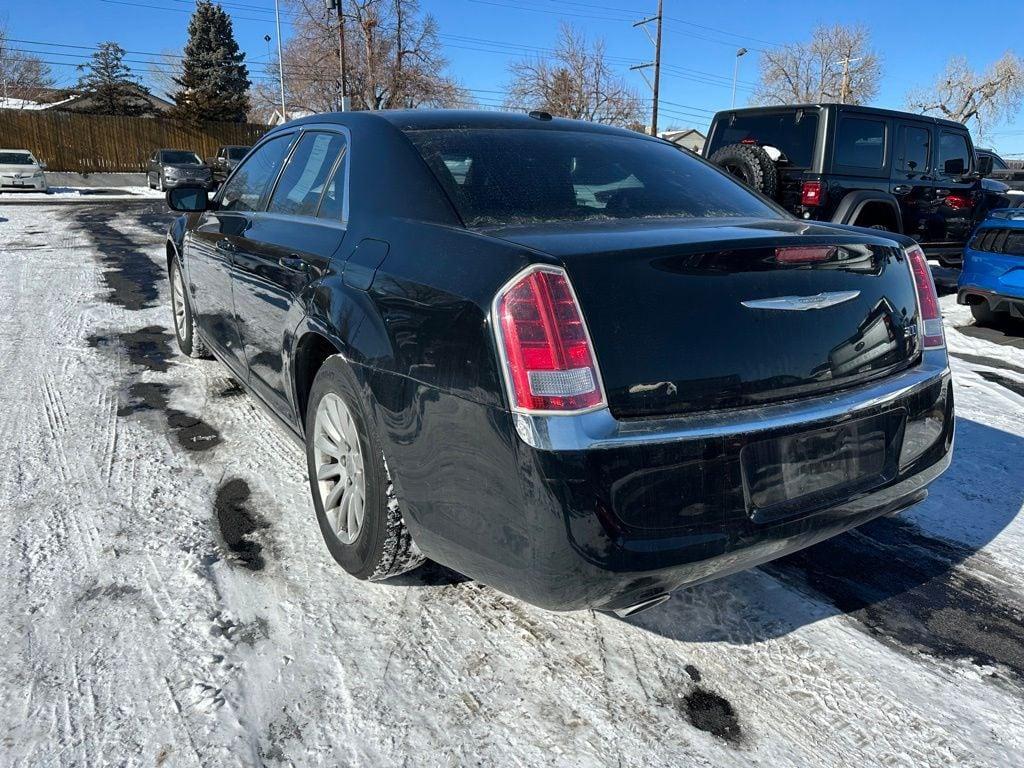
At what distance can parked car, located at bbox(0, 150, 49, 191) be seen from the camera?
77.7 ft

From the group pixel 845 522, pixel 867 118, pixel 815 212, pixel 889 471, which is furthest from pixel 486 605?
pixel 867 118

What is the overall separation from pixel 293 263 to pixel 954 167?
9115mm

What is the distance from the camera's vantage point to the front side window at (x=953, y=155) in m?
9.07

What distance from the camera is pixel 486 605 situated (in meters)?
2.59

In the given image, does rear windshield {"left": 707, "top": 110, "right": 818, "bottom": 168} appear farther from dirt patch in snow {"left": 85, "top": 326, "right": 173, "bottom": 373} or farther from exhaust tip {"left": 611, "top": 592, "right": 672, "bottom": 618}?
exhaust tip {"left": 611, "top": 592, "right": 672, "bottom": 618}

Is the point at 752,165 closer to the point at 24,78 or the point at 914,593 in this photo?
the point at 914,593

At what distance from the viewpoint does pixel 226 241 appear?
152 inches

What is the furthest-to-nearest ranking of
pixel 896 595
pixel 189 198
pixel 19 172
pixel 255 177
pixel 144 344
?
1. pixel 19 172
2. pixel 144 344
3. pixel 189 198
4. pixel 255 177
5. pixel 896 595

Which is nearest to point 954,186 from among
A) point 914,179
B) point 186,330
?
point 914,179

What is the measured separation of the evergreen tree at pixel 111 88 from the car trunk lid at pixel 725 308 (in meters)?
52.8

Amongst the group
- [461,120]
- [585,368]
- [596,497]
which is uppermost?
[461,120]

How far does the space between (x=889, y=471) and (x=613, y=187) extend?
1.34 metres

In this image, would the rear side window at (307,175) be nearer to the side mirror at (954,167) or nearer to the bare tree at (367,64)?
the side mirror at (954,167)

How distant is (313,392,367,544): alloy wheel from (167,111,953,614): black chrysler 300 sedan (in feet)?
0.03
